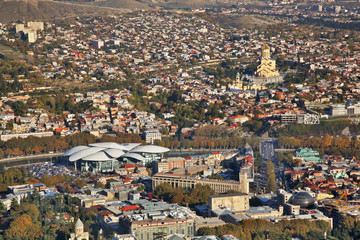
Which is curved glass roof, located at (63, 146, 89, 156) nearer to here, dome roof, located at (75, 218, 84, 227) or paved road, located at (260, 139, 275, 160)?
paved road, located at (260, 139, 275, 160)

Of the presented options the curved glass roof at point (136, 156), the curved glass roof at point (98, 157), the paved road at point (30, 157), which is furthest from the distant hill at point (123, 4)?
the curved glass roof at point (98, 157)

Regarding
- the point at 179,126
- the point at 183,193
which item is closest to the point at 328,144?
the point at 179,126

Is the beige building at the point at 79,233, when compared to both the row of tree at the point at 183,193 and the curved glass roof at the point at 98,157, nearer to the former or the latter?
the row of tree at the point at 183,193

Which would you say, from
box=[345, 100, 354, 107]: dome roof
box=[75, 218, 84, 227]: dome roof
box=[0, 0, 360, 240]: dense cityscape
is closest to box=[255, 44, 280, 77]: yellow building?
box=[0, 0, 360, 240]: dense cityscape

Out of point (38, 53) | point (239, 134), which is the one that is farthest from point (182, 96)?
point (38, 53)

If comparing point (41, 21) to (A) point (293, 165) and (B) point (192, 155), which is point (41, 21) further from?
(A) point (293, 165)
